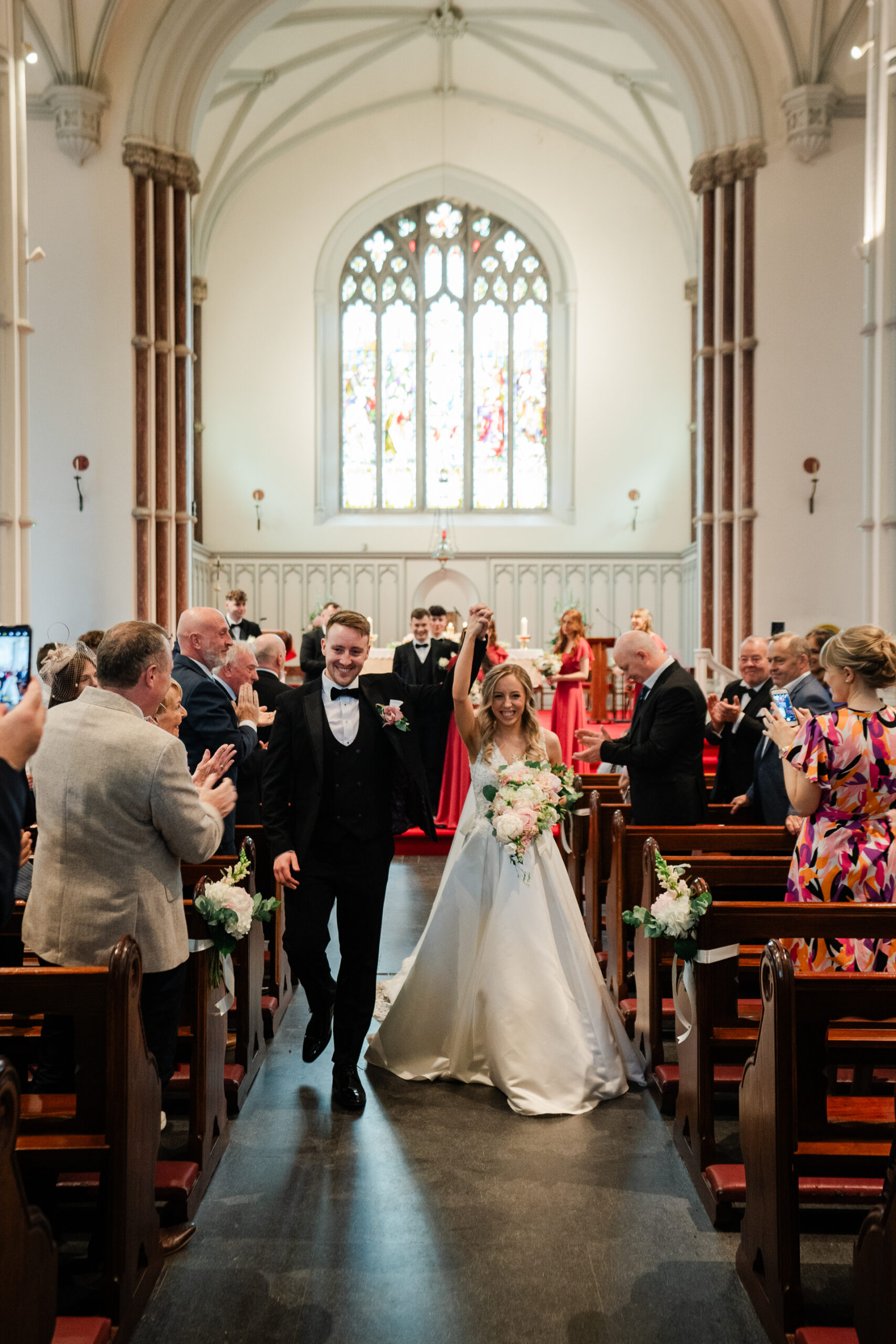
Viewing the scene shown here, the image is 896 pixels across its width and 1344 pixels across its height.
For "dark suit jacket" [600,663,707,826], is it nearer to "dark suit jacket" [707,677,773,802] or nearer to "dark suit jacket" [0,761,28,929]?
"dark suit jacket" [707,677,773,802]

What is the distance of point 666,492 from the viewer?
18.6m

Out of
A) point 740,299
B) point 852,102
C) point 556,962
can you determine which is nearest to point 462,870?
point 556,962

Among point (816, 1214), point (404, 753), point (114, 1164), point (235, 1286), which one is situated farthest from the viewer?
point (404, 753)

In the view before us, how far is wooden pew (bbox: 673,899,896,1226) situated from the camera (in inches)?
122

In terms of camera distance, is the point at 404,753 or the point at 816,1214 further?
the point at 404,753

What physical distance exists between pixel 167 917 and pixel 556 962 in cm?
180

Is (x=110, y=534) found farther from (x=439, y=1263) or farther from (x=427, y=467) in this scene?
(x=439, y=1263)

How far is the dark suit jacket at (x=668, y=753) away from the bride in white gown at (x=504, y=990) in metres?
0.61

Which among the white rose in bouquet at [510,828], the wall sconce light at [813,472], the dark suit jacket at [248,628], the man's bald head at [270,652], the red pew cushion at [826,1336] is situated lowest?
the red pew cushion at [826,1336]

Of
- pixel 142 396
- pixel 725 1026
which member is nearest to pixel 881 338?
pixel 142 396

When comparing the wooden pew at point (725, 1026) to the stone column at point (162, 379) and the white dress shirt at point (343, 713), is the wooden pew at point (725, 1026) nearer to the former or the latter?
the white dress shirt at point (343, 713)

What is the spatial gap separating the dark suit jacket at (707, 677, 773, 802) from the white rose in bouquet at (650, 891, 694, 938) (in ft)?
7.93

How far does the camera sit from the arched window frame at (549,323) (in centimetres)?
1886

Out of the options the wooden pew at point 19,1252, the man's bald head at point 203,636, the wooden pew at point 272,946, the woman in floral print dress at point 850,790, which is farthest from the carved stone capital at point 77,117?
the wooden pew at point 19,1252
